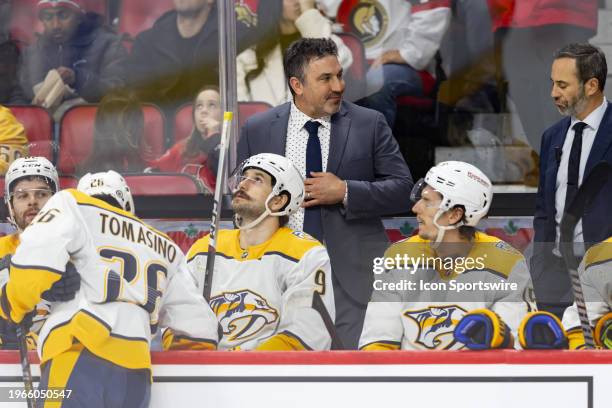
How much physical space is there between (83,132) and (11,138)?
28 centimetres

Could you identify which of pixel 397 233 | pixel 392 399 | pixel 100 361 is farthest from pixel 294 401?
pixel 397 233

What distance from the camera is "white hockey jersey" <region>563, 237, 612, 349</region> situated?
3.82 m

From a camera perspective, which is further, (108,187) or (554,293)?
(108,187)

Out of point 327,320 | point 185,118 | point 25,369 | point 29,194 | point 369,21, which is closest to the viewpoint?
point 25,369

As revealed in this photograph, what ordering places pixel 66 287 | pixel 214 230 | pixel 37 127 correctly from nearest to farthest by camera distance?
pixel 66 287 → pixel 214 230 → pixel 37 127

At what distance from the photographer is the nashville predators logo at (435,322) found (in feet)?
12.7

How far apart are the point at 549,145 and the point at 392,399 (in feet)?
Result: 4.35

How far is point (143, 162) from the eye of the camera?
514 centimetres

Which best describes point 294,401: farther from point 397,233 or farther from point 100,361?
point 397,233

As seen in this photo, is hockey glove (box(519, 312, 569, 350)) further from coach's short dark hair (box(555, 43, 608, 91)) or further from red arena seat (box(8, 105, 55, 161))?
red arena seat (box(8, 105, 55, 161))

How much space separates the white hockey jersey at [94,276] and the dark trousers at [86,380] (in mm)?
22

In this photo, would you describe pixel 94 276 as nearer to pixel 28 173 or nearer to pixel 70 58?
pixel 28 173

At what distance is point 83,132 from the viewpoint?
16.9 ft

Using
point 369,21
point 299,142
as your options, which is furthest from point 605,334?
point 369,21
